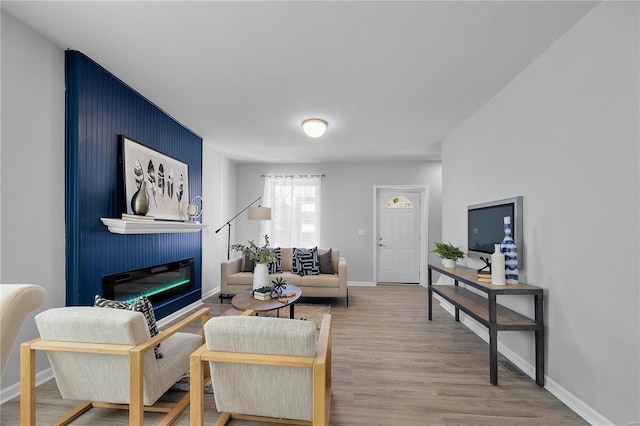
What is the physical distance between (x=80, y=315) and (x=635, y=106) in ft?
10.6

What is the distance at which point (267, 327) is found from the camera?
147 cm

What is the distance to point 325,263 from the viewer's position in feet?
15.9

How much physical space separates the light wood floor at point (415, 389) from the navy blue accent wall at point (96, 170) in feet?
3.12

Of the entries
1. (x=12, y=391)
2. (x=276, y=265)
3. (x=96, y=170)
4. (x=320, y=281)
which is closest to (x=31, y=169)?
(x=96, y=170)

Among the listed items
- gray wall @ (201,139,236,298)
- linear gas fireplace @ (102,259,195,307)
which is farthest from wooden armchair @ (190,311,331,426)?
gray wall @ (201,139,236,298)

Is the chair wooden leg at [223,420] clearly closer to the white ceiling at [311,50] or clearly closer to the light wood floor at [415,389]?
the light wood floor at [415,389]

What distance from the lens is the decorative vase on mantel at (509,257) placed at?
2.42m

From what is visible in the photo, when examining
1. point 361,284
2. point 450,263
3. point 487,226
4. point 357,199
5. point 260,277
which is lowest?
point 361,284

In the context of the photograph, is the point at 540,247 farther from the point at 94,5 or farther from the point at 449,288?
the point at 94,5

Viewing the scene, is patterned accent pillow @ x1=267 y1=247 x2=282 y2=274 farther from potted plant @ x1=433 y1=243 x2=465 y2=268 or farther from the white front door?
potted plant @ x1=433 y1=243 x2=465 y2=268

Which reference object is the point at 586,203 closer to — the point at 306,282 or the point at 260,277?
the point at 260,277

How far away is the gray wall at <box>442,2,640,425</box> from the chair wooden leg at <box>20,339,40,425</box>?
3279 mm

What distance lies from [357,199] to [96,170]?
442 cm

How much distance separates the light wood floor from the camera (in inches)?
72.2
